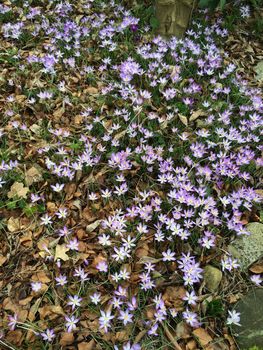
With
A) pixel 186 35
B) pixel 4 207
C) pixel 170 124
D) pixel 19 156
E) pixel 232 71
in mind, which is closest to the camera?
pixel 4 207

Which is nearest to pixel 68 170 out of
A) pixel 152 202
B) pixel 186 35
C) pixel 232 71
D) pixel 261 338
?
pixel 152 202

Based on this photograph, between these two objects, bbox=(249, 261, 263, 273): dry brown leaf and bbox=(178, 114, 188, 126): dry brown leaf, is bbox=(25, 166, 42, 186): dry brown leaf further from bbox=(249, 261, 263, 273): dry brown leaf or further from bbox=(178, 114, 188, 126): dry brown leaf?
bbox=(249, 261, 263, 273): dry brown leaf

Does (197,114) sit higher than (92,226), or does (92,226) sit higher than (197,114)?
(197,114)

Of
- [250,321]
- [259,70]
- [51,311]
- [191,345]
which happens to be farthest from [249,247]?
[259,70]

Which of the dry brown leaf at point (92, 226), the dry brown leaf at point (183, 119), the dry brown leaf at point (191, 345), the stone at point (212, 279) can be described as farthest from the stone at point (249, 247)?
the dry brown leaf at point (183, 119)

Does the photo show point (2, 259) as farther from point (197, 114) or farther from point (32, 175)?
point (197, 114)

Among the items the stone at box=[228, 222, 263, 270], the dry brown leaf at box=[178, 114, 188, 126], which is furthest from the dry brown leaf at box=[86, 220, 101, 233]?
the dry brown leaf at box=[178, 114, 188, 126]

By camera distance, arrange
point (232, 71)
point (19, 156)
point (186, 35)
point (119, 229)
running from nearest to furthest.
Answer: point (119, 229) < point (19, 156) < point (232, 71) < point (186, 35)

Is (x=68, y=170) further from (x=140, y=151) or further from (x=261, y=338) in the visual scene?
(x=261, y=338)
